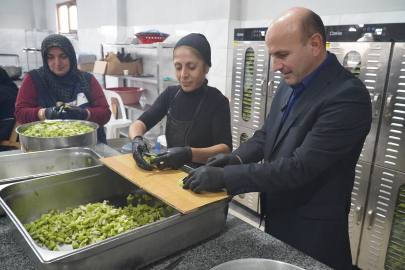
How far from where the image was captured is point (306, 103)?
4.00 feet

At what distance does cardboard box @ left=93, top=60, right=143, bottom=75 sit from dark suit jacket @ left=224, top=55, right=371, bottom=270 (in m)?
3.64

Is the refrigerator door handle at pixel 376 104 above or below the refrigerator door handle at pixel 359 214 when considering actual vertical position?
above

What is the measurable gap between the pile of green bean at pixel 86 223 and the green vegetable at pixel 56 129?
646mm

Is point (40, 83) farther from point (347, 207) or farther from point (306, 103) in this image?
point (347, 207)

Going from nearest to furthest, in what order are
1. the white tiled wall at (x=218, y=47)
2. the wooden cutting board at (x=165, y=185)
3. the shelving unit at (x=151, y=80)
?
the wooden cutting board at (x=165, y=185) → the white tiled wall at (x=218, y=47) → the shelving unit at (x=151, y=80)

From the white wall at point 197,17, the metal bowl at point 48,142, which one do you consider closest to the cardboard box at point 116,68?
the white wall at point 197,17

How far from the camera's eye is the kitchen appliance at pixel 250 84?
113 inches

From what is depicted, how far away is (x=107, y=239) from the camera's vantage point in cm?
84

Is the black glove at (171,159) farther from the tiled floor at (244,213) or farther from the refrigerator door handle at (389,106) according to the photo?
the tiled floor at (244,213)

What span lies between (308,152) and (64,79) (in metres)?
1.97

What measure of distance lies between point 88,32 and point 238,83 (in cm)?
406

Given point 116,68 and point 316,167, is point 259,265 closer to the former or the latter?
point 316,167

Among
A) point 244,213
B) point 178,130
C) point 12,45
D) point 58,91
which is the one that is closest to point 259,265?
point 178,130

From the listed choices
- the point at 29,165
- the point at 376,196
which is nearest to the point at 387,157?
the point at 376,196
